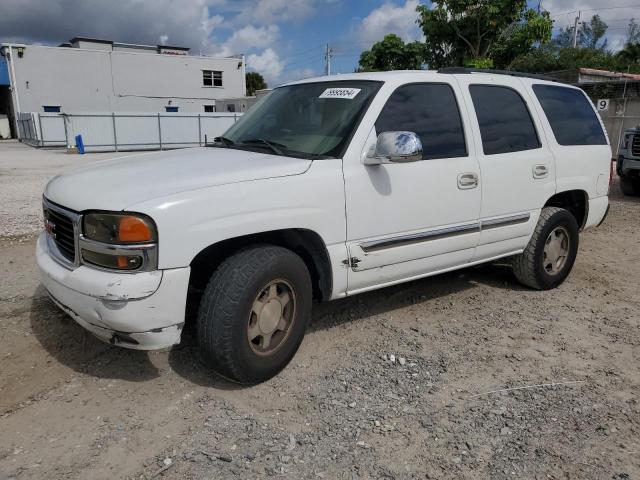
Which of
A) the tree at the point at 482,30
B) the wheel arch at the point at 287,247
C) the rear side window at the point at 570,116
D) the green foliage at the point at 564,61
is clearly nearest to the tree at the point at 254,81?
the green foliage at the point at 564,61

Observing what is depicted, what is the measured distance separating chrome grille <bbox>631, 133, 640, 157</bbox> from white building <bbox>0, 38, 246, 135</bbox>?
39.8 m

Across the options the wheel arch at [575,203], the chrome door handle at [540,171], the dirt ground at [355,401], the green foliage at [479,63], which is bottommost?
the dirt ground at [355,401]

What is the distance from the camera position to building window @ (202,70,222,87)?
45812 millimetres

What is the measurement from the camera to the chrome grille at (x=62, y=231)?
9.66ft

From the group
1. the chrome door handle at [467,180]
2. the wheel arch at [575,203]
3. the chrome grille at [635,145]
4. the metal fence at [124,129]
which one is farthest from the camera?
the metal fence at [124,129]

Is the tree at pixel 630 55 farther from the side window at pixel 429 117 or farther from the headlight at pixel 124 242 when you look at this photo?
the headlight at pixel 124 242

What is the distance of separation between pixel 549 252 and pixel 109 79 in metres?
43.4

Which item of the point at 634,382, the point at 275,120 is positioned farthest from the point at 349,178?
the point at 634,382

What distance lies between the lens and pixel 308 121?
373 cm

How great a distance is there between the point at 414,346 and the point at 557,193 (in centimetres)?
210

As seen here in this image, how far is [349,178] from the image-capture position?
3.32 meters

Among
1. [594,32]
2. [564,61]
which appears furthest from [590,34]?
[564,61]

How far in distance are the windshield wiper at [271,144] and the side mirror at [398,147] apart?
2.12 feet

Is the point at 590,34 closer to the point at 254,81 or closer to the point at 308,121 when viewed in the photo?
the point at 254,81
